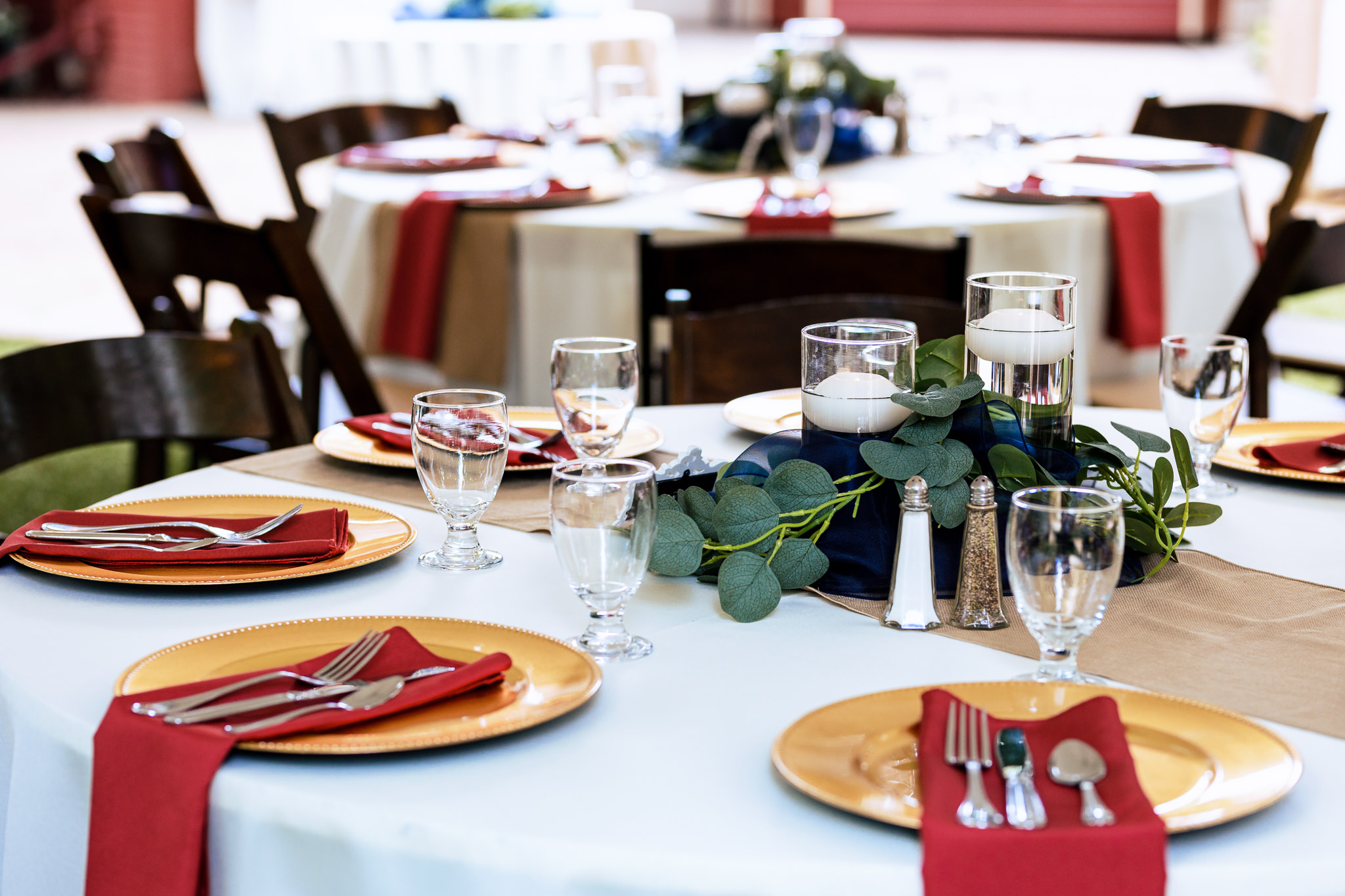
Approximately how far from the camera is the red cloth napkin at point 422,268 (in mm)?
2656

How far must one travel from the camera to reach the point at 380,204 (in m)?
2.78

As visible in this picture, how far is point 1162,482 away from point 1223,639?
153 mm

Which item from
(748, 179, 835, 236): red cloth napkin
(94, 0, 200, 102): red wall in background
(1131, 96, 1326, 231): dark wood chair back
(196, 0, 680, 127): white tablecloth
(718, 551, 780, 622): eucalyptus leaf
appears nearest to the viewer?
(718, 551, 780, 622): eucalyptus leaf

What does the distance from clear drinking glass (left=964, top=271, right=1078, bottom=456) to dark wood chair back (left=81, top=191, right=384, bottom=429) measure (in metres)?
1.34

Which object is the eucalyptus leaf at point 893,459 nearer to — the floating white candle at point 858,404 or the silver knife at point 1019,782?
the floating white candle at point 858,404

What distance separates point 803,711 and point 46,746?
45cm

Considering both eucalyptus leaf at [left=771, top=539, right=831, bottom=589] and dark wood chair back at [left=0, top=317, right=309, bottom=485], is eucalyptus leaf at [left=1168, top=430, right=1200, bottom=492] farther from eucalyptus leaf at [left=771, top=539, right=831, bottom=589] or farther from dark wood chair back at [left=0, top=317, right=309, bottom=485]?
dark wood chair back at [left=0, top=317, right=309, bottom=485]

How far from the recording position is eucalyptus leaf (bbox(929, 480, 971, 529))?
108 centimetres

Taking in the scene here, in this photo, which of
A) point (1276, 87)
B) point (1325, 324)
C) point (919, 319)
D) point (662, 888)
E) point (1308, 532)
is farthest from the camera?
point (1276, 87)

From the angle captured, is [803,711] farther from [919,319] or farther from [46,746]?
[919,319]

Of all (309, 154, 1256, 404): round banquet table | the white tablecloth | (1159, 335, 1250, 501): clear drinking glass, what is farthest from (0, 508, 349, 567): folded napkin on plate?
the white tablecloth

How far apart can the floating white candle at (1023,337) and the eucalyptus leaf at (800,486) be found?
178mm

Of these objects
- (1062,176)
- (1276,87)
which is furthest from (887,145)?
(1276,87)

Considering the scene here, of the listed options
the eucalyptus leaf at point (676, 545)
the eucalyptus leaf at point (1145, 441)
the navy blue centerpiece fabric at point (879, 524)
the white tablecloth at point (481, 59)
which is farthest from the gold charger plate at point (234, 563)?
the white tablecloth at point (481, 59)
